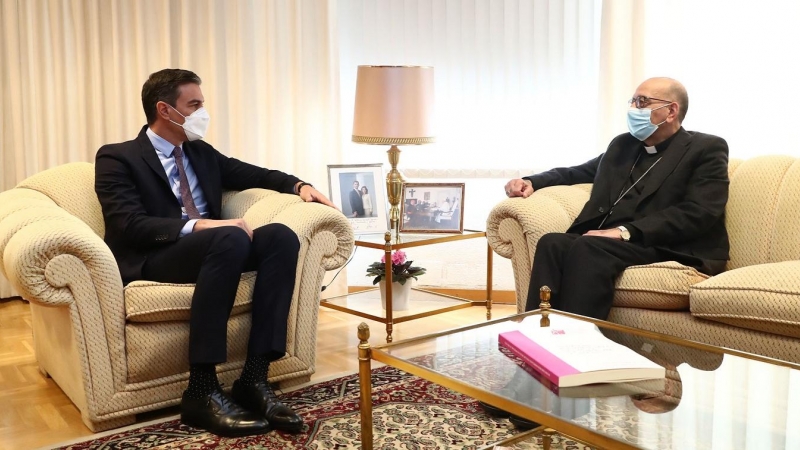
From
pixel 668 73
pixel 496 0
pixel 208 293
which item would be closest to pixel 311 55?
pixel 496 0

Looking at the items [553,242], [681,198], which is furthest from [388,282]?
[681,198]

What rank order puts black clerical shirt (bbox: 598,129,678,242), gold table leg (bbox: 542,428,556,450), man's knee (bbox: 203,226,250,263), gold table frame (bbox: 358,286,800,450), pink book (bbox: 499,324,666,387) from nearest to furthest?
gold table frame (bbox: 358,286,800,450) → pink book (bbox: 499,324,666,387) → gold table leg (bbox: 542,428,556,450) → man's knee (bbox: 203,226,250,263) → black clerical shirt (bbox: 598,129,678,242)

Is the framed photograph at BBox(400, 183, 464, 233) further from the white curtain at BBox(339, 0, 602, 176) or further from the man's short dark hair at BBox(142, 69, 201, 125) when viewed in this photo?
the man's short dark hair at BBox(142, 69, 201, 125)

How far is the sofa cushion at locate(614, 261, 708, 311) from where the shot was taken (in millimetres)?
2537

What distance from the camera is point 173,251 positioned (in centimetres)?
259

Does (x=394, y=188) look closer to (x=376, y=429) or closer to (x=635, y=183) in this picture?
(x=635, y=183)

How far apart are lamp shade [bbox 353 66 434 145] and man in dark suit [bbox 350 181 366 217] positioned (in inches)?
11.8

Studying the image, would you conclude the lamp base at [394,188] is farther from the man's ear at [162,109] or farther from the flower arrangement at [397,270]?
the man's ear at [162,109]

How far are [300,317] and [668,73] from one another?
2.19 m

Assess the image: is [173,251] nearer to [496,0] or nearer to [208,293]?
[208,293]

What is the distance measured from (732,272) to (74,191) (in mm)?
2249

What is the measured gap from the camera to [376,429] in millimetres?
2420

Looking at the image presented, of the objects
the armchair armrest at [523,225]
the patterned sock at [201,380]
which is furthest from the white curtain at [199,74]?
the patterned sock at [201,380]

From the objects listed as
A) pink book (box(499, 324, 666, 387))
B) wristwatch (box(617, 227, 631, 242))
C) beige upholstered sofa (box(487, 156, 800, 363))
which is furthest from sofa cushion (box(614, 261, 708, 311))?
pink book (box(499, 324, 666, 387))
